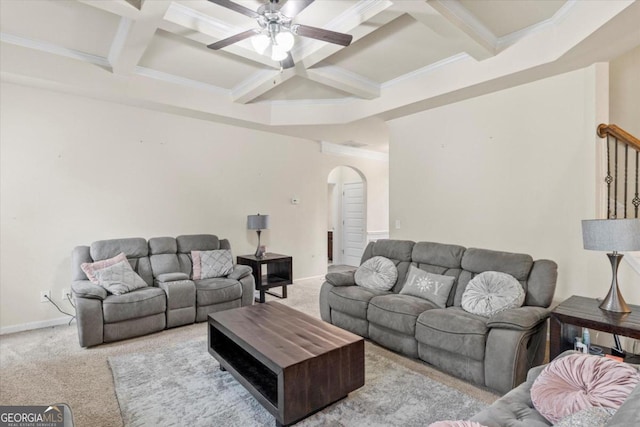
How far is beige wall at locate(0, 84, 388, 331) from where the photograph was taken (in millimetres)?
3594

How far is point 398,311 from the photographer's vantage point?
9.46 ft

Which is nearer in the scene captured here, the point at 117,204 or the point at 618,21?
the point at 618,21

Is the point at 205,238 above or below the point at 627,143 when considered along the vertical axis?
below

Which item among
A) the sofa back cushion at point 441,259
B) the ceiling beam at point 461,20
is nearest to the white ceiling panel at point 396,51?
the ceiling beam at point 461,20

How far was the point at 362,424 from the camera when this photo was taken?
2025 mm

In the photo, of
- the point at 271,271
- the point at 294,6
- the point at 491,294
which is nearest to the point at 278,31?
the point at 294,6

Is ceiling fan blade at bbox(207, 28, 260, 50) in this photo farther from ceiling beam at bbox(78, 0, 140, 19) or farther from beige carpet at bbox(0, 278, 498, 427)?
beige carpet at bbox(0, 278, 498, 427)

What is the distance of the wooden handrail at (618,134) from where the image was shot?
2.92 meters

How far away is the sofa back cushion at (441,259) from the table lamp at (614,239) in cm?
111

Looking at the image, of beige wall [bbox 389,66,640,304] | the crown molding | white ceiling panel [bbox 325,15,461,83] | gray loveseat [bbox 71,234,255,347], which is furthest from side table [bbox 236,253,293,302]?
white ceiling panel [bbox 325,15,461,83]

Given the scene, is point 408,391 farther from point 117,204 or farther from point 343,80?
point 117,204

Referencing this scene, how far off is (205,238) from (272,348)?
280 centimetres

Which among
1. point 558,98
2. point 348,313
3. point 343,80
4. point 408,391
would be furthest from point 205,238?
point 558,98

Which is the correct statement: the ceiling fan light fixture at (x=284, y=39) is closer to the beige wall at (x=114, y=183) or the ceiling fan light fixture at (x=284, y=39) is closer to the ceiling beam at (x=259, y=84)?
the ceiling beam at (x=259, y=84)
